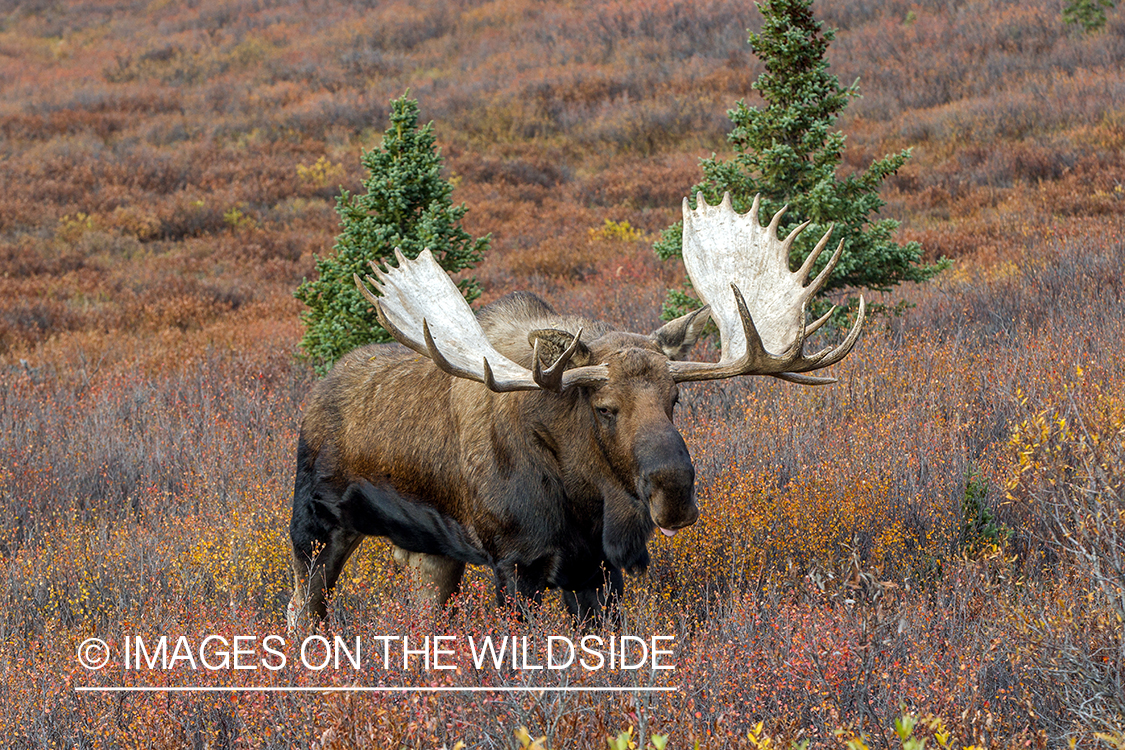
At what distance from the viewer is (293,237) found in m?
15.2

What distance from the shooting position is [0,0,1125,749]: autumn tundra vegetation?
107 inches

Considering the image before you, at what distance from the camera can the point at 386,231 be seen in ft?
22.8

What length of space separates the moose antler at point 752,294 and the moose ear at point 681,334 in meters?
0.11

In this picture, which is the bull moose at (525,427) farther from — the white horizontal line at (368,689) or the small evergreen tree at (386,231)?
the small evergreen tree at (386,231)

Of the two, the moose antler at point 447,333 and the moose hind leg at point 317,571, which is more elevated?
the moose antler at point 447,333

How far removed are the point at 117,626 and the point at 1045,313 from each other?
7.13 meters

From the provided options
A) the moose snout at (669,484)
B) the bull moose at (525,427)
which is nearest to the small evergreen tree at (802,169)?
the bull moose at (525,427)

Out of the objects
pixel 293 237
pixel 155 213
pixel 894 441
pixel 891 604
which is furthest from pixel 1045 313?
pixel 155 213

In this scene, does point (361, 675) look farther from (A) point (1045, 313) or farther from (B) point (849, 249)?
(A) point (1045, 313)

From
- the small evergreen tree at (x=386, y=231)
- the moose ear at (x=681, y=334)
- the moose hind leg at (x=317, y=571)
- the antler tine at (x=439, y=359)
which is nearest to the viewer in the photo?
the antler tine at (x=439, y=359)

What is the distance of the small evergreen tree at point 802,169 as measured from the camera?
23.2 ft

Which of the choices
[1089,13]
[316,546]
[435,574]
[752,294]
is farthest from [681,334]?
[1089,13]

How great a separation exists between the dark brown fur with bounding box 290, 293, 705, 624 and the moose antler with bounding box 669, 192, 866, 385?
0.70 ft

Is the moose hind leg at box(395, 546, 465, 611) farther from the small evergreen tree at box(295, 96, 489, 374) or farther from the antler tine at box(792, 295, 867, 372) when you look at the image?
the small evergreen tree at box(295, 96, 489, 374)
